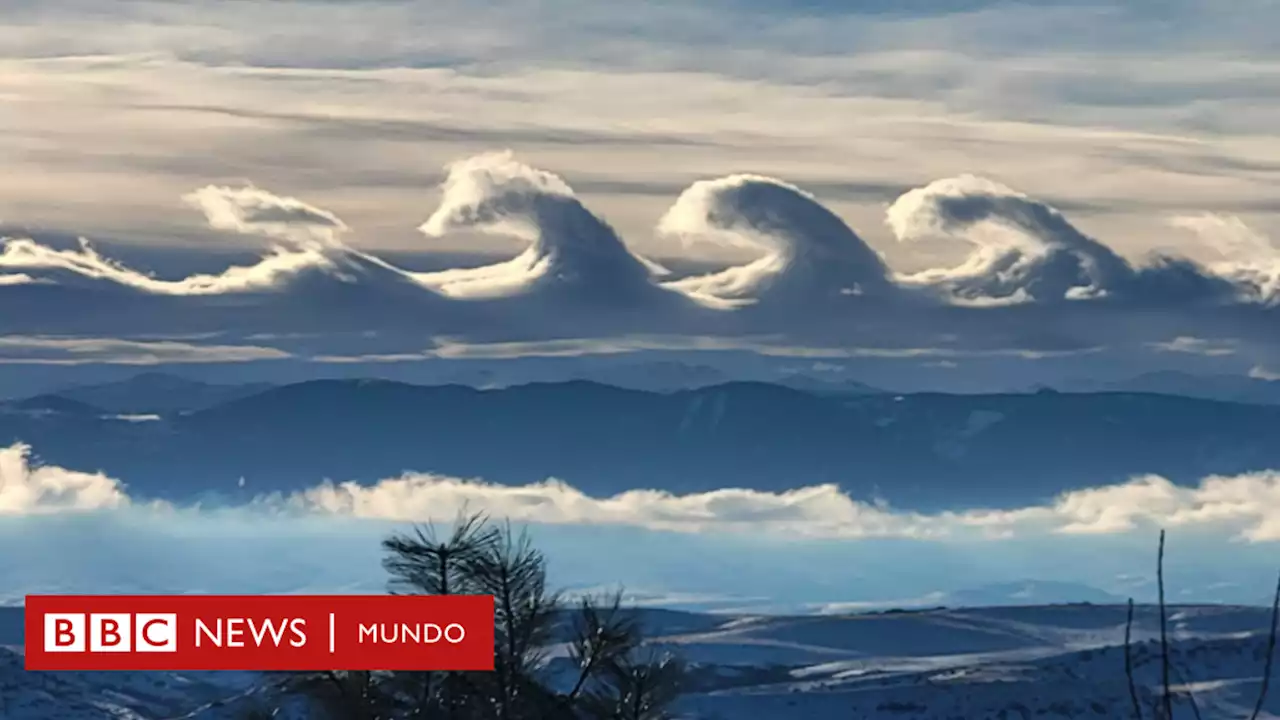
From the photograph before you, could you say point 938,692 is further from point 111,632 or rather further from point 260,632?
point 260,632

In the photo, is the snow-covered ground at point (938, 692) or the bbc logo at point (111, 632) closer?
the bbc logo at point (111, 632)

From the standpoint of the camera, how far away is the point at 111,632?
1597 inches

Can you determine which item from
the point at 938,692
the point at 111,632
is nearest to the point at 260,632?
the point at 111,632

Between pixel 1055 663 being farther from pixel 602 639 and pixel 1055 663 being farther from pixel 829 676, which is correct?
pixel 602 639

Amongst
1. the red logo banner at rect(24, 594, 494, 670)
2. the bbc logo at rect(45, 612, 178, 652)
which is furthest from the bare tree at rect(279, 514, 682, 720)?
the bbc logo at rect(45, 612, 178, 652)

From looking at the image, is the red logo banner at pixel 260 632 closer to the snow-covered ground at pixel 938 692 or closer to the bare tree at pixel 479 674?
the bare tree at pixel 479 674

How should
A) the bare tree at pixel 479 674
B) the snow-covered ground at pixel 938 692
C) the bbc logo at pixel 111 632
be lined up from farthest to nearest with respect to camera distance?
the snow-covered ground at pixel 938 692, the bbc logo at pixel 111 632, the bare tree at pixel 479 674

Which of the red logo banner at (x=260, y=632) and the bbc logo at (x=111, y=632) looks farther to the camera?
the bbc logo at (x=111, y=632)

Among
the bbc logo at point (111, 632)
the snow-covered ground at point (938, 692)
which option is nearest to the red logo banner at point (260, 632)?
the bbc logo at point (111, 632)

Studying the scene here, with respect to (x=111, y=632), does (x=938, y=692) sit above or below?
above

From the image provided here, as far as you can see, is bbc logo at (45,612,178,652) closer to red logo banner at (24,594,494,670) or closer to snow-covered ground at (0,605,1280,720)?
red logo banner at (24,594,494,670)

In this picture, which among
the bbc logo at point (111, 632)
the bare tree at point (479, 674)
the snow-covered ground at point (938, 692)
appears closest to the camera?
the bare tree at point (479, 674)

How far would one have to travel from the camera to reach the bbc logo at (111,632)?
121 feet

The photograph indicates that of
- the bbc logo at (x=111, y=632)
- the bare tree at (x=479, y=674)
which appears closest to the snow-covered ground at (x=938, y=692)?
the bbc logo at (x=111, y=632)
